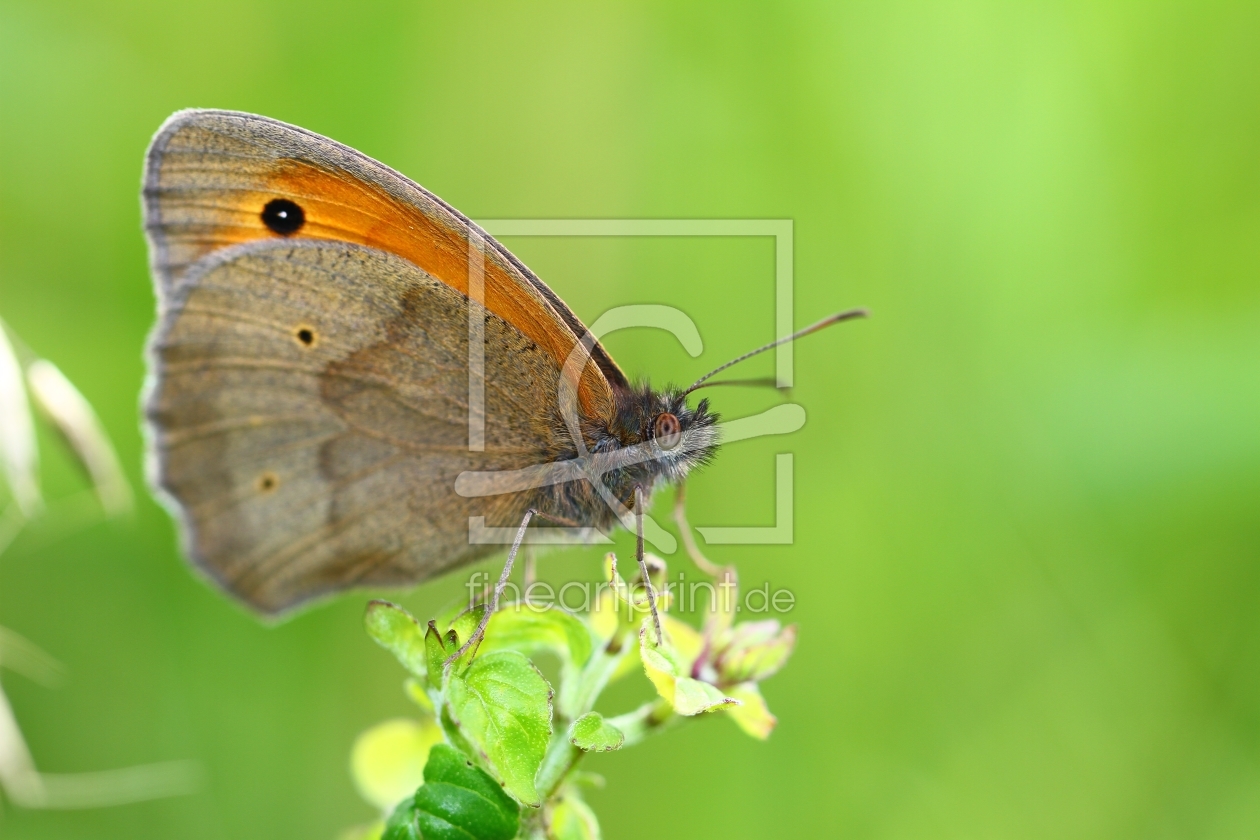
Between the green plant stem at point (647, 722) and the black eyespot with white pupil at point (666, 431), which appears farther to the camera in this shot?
the black eyespot with white pupil at point (666, 431)

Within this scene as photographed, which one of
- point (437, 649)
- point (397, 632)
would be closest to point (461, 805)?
point (437, 649)

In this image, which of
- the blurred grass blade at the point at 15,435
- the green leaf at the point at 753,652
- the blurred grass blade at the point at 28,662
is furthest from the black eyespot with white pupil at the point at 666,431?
the blurred grass blade at the point at 28,662

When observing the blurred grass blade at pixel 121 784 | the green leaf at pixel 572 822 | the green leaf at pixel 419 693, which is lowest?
the blurred grass blade at pixel 121 784

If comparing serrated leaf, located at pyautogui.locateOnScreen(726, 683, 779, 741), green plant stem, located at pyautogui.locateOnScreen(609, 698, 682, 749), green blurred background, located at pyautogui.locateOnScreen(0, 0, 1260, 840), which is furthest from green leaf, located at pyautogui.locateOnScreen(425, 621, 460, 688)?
green blurred background, located at pyautogui.locateOnScreen(0, 0, 1260, 840)

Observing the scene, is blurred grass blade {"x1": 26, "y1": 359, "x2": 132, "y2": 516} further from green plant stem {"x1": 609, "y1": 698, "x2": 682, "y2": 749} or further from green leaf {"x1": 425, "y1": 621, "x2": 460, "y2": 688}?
green plant stem {"x1": 609, "y1": 698, "x2": 682, "y2": 749}

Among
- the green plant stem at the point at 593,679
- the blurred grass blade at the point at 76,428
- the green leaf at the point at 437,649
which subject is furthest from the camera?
the blurred grass blade at the point at 76,428

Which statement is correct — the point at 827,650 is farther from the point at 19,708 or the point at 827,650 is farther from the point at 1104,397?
the point at 19,708

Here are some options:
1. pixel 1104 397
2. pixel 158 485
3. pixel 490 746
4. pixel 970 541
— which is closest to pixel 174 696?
pixel 158 485

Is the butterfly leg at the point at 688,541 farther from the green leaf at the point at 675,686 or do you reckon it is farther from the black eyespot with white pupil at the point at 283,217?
the black eyespot with white pupil at the point at 283,217
